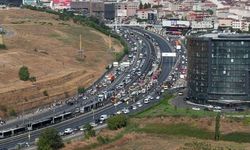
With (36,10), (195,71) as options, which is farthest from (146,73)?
(36,10)

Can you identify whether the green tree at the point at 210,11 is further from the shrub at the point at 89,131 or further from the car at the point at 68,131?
the shrub at the point at 89,131

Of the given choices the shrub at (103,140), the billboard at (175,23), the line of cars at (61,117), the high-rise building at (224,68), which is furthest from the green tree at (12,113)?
the billboard at (175,23)

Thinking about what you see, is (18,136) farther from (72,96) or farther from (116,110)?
(72,96)

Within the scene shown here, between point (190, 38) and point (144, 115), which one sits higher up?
point (190, 38)

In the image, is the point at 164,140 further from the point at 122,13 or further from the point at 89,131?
the point at 122,13

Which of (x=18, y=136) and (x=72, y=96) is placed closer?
(x=18, y=136)

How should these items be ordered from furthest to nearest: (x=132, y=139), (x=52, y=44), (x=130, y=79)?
(x=52, y=44)
(x=130, y=79)
(x=132, y=139)
